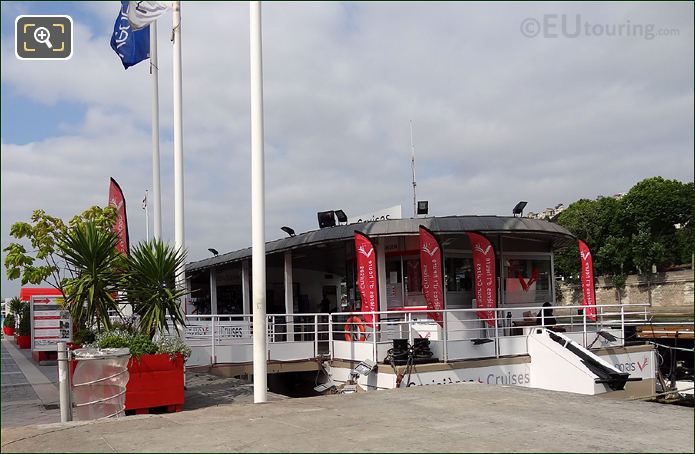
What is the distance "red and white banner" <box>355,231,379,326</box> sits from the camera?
16.2m

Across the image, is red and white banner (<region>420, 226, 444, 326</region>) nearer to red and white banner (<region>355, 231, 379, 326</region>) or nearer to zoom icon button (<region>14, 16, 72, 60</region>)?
red and white banner (<region>355, 231, 379, 326</region>)

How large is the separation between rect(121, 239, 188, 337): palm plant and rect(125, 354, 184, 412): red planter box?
67 cm

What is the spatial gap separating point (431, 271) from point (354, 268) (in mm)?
4646

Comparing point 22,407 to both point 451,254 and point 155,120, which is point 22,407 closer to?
point 155,120

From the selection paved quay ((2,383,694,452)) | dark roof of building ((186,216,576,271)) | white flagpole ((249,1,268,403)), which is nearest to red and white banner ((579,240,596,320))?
dark roof of building ((186,216,576,271))

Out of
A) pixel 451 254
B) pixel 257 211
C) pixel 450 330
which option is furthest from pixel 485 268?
pixel 257 211

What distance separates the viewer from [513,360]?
14711mm

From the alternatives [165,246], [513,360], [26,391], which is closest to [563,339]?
[513,360]

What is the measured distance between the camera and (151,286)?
10414 mm

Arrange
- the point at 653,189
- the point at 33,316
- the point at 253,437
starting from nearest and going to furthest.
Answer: the point at 253,437, the point at 33,316, the point at 653,189

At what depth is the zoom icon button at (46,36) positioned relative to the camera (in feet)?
32.6

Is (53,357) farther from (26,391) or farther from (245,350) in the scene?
(245,350)

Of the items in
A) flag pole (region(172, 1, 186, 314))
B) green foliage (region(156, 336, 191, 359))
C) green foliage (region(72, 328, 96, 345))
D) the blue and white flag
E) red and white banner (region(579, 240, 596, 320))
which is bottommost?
green foliage (region(156, 336, 191, 359))

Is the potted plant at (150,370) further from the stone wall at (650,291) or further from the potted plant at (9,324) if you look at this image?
the stone wall at (650,291)
